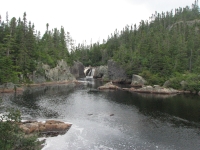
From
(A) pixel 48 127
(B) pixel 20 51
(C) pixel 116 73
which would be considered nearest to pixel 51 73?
(B) pixel 20 51

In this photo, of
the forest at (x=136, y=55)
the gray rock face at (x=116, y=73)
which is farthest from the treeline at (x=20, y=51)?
the gray rock face at (x=116, y=73)

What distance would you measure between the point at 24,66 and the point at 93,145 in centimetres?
5932

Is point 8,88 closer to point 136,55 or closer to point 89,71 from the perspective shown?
point 136,55

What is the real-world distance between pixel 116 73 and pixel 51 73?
35441 mm

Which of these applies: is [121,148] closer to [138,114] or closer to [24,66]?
[138,114]

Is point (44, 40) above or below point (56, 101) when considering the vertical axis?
above

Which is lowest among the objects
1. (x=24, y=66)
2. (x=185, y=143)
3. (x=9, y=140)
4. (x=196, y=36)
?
(x=185, y=143)

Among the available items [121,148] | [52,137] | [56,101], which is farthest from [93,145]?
[56,101]

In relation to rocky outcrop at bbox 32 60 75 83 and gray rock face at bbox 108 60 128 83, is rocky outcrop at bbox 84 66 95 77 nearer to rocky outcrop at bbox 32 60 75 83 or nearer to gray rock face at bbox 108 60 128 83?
gray rock face at bbox 108 60 128 83

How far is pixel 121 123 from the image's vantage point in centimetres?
3616

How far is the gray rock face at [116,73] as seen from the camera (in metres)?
105

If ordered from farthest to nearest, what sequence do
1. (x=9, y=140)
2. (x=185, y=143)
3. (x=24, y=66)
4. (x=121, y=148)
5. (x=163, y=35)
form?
1. (x=163, y=35)
2. (x=24, y=66)
3. (x=185, y=143)
4. (x=121, y=148)
5. (x=9, y=140)

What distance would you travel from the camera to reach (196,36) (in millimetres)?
100500

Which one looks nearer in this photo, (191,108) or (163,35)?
(191,108)
